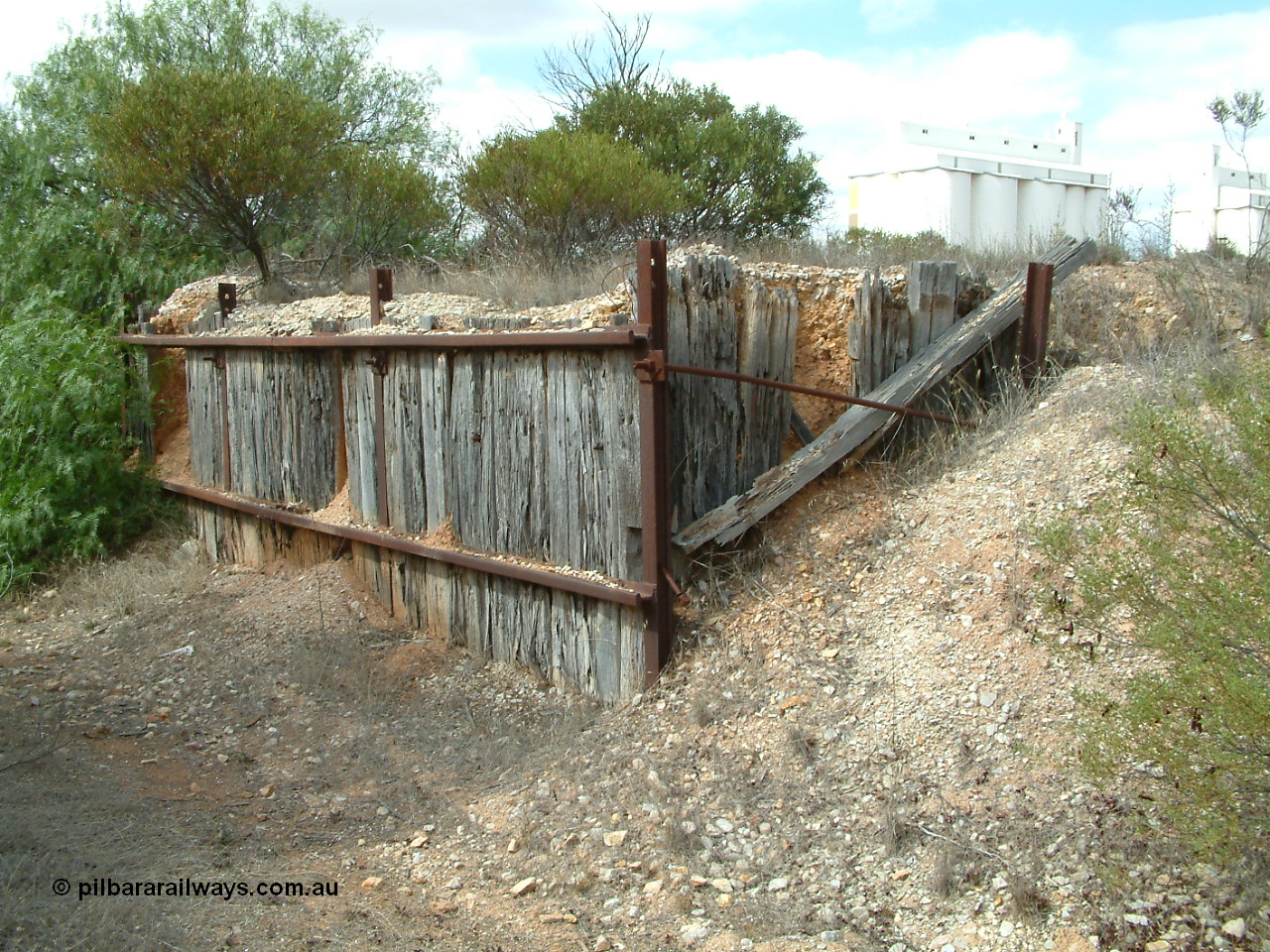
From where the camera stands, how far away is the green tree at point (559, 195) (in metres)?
11.9

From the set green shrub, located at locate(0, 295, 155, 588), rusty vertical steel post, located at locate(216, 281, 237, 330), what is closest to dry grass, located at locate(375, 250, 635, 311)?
rusty vertical steel post, located at locate(216, 281, 237, 330)

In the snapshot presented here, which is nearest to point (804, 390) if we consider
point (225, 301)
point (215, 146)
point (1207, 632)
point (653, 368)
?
point (653, 368)

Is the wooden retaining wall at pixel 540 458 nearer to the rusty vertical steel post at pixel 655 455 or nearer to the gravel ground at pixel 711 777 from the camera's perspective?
the rusty vertical steel post at pixel 655 455

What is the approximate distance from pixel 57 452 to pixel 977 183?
1867 centimetres

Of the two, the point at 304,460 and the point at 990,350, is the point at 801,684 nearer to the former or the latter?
the point at 990,350

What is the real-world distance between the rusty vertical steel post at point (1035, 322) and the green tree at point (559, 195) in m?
6.44

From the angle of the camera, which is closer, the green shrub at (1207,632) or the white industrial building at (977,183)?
the green shrub at (1207,632)

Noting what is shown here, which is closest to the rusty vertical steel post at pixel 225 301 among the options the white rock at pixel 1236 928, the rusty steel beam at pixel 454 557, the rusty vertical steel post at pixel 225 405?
the rusty vertical steel post at pixel 225 405

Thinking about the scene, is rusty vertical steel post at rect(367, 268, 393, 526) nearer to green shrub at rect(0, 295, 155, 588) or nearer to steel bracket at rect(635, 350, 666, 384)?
steel bracket at rect(635, 350, 666, 384)

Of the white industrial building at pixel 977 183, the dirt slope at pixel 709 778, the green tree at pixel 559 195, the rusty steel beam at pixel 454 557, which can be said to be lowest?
the dirt slope at pixel 709 778

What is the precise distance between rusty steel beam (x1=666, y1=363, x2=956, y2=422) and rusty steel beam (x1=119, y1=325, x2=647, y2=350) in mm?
317

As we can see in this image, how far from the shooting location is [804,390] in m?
5.29

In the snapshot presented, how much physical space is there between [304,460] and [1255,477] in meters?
6.09

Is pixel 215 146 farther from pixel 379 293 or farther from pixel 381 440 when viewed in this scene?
pixel 381 440
